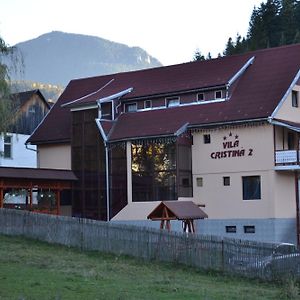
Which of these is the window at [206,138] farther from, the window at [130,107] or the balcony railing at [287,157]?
the window at [130,107]

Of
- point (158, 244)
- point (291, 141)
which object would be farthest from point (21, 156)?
point (158, 244)

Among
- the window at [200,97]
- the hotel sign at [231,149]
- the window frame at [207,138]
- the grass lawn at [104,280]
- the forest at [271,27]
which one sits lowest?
the grass lawn at [104,280]

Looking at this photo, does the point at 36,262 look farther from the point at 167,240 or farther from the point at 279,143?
the point at 279,143

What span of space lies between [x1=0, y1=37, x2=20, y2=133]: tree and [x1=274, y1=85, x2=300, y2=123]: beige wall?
19923 millimetres

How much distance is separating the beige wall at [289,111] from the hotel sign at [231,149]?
273 cm

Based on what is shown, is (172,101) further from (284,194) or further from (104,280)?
(104,280)

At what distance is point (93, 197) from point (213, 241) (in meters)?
21.1

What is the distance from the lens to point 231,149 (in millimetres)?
40781

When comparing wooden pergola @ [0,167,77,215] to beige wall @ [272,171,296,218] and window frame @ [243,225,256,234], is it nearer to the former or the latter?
window frame @ [243,225,256,234]

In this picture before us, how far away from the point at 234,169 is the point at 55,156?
15.2 m

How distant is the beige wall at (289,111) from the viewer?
1571 inches

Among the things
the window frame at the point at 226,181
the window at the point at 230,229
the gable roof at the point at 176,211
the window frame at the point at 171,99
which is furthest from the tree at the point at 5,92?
the window frame at the point at 171,99

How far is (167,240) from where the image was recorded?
26.9 m

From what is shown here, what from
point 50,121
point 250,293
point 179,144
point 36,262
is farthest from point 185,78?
point 250,293
